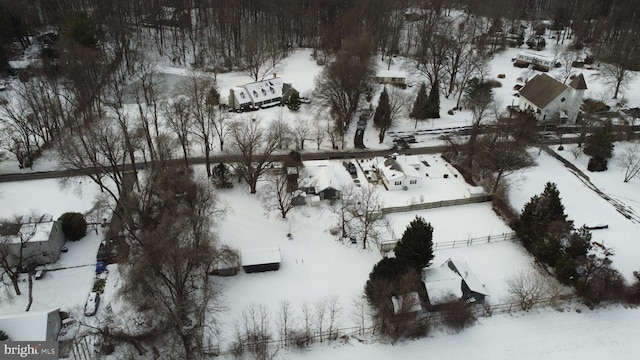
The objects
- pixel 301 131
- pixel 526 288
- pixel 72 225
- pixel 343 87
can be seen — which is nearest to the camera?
pixel 526 288

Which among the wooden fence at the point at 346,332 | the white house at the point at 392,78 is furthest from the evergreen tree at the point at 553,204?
the white house at the point at 392,78

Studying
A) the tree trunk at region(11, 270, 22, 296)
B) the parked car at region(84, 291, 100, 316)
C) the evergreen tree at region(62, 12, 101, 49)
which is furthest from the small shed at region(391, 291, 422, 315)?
the evergreen tree at region(62, 12, 101, 49)

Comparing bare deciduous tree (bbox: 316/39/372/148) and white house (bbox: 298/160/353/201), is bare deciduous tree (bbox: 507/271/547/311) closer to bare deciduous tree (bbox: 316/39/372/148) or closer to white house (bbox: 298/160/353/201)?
white house (bbox: 298/160/353/201)

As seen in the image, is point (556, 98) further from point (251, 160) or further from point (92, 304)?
point (92, 304)

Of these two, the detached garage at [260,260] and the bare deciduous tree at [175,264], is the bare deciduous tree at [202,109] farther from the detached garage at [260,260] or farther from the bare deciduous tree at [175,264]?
the detached garage at [260,260]

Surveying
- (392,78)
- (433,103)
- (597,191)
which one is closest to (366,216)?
(597,191)

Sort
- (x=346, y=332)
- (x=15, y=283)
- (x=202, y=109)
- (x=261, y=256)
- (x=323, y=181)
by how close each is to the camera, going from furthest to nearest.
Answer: (x=202, y=109), (x=323, y=181), (x=261, y=256), (x=15, y=283), (x=346, y=332)

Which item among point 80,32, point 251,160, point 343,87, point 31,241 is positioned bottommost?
point 31,241

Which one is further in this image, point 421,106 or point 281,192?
point 421,106
